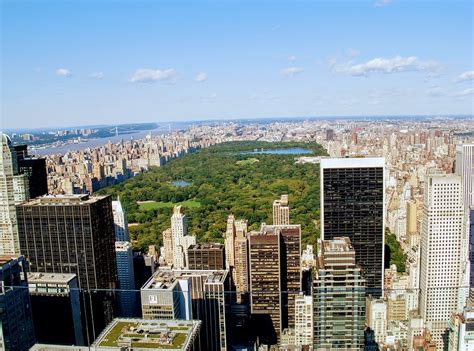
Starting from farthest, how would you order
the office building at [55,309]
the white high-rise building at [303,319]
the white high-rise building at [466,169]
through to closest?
the white high-rise building at [466,169] < the white high-rise building at [303,319] < the office building at [55,309]

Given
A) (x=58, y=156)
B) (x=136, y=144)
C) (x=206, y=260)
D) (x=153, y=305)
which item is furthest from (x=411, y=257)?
(x=136, y=144)

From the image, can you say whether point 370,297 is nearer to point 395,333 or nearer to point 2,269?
point 395,333

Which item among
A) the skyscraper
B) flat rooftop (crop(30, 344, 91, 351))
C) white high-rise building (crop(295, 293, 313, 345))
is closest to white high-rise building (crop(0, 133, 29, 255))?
flat rooftop (crop(30, 344, 91, 351))

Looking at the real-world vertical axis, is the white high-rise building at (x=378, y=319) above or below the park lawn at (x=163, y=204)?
above

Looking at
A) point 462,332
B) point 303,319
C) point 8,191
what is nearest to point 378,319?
point 303,319

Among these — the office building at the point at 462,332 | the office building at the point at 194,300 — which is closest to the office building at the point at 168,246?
the office building at the point at 194,300

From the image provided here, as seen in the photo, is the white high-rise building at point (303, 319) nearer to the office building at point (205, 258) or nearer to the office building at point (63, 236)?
the office building at point (205, 258)

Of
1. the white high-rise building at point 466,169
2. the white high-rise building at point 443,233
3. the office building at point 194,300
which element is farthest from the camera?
the white high-rise building at point 466,169
